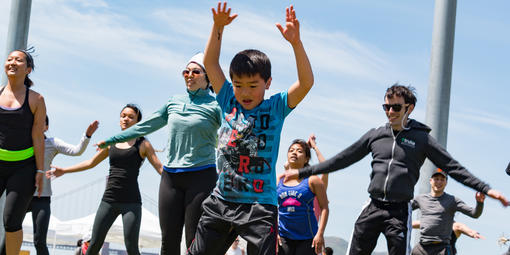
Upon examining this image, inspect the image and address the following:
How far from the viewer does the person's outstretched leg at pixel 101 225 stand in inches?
328

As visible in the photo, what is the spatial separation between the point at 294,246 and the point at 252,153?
10.8 ft

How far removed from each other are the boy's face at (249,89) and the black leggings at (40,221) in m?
4.90

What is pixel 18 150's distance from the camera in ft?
23.8

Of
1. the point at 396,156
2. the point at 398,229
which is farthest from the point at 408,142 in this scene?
the point at 398,229

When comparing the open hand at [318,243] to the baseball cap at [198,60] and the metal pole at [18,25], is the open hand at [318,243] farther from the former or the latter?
the metal pole at [18,25]

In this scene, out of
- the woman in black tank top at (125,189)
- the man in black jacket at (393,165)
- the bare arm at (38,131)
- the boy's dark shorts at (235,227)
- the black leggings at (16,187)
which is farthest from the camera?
the woman in black tank top at (125,189)

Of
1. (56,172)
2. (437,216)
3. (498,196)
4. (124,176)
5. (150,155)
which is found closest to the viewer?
(498,196)

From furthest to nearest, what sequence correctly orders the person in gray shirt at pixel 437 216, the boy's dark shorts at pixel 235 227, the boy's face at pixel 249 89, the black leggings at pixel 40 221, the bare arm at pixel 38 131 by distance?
the person in gray shirt at pixel 437 216, the black leggings at pixel 40 221, the bare arm at pixel 38 131, the boy's face at pixel 249 89, the boy's dark shorts at pixel 235 227

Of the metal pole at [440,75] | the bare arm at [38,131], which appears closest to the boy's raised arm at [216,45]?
the bare arm at [38,131]

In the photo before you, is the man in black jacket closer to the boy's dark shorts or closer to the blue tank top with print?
the blue tank top with print

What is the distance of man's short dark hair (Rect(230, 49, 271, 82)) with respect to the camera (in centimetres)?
508

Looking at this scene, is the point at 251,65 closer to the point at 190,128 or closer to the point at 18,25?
the point at 190,128

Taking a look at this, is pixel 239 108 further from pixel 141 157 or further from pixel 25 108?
pixel 141 157

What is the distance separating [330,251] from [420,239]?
2.61 metres
